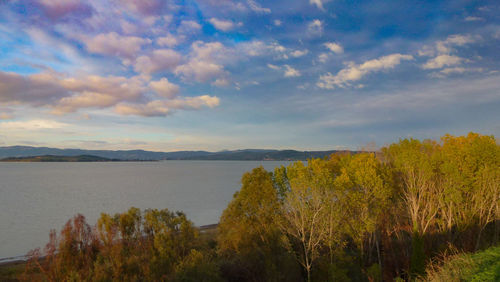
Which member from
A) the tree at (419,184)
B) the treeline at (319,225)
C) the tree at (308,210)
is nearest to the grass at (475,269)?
the treeline at (319,225)

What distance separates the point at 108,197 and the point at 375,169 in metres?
71.7

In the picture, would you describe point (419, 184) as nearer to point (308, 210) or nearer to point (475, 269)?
point (308, 210)

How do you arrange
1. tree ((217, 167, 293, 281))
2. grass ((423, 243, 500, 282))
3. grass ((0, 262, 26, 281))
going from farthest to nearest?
grass ((0, 262, 26, 281))
tree ((217, 167, 293, 281))
grass ((423, 243, 500, 282))

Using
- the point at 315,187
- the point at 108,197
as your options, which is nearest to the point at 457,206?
the point at 315,187

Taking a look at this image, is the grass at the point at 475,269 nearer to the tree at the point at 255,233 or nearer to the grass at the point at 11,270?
the tree at the point at 255,233

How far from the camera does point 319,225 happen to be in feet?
88.1

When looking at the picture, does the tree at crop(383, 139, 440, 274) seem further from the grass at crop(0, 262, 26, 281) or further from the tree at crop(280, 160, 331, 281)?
the grass at crop(0, 262, 26, 281)

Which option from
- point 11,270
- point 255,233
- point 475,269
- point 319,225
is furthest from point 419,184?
point 11,270

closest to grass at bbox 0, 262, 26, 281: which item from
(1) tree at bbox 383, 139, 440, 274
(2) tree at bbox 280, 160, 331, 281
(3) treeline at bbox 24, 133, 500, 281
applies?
(3) treeline at bbox 24, 133, 500, 281

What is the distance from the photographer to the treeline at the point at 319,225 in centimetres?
2272

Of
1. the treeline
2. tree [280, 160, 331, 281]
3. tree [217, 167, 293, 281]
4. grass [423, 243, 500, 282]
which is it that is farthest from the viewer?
tree [280, 160, 331, 281]

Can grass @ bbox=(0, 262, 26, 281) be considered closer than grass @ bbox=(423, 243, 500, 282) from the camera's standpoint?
No

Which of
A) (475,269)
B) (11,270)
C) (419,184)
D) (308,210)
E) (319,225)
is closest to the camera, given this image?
(475,269)

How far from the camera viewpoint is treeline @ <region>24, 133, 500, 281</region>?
74.5 feet
